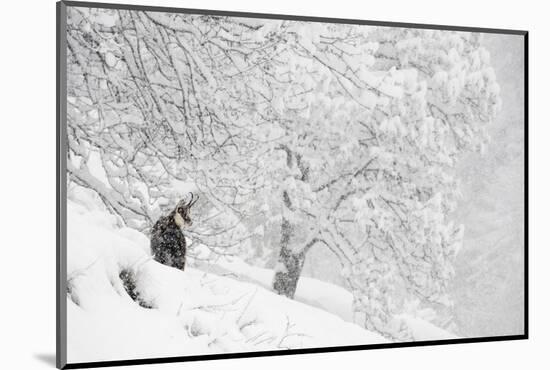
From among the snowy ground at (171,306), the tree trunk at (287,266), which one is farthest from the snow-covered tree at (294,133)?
the snowy ground at (171,306)

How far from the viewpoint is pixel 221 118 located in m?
5.37

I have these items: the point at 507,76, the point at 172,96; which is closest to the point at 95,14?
the point at 172,96

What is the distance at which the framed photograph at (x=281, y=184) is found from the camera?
5094 millimetres

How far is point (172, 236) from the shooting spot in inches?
208

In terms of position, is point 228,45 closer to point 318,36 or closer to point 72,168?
point 318,36

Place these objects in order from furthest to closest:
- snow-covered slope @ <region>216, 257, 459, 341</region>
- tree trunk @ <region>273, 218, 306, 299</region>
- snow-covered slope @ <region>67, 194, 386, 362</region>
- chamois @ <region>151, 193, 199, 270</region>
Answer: tree trunk @ <region>273, 218, 306, 299</region> < snow-covered slope @ <region>216, 257, 459, 341</region> < chamois @ <region>151, 193, 199, 270</region> < snow-covered slope @ <region>67, 194, 386, 362</region>

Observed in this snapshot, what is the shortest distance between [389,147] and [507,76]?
1015mm

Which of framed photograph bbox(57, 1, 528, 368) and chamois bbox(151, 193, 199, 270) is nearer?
framed photograph bbox(57, 1, 528, 368)

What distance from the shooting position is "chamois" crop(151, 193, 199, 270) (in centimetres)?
525

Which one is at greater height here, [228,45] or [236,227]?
[228,45]

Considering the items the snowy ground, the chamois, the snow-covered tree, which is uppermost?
the snow-covered tree

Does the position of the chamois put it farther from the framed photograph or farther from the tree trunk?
the tree trunk

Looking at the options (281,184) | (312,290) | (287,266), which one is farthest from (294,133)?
(312,290)

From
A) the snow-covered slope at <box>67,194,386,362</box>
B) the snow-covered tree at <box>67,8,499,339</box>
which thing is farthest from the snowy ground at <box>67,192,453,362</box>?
the snow-covered tree at <box>67,8,499,339</box>
